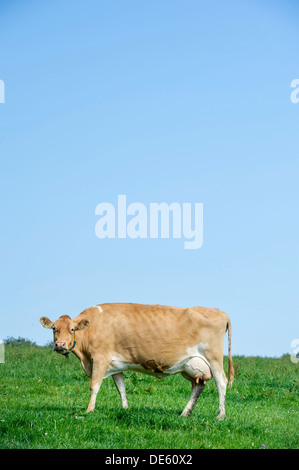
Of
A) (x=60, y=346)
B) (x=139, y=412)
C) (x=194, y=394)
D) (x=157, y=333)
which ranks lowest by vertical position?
(x=139, y=412)

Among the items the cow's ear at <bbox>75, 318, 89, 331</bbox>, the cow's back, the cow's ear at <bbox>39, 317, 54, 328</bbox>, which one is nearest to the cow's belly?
the cow's back

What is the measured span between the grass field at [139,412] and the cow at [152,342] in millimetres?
803

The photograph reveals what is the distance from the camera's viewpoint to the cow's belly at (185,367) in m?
11.8

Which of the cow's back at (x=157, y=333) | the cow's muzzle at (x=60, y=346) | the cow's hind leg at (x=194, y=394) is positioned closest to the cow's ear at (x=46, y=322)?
the cow's muzzle at (x=60, y=346)

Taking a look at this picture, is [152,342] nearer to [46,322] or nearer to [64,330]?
[64,330]

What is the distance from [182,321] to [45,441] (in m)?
3.91

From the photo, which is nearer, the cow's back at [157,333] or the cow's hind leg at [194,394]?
the cow's hind leg at [194,394]

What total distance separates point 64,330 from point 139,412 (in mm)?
2213

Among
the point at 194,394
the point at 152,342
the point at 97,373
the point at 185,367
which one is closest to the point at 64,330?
the point at 97,373

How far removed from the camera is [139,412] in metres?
11.1

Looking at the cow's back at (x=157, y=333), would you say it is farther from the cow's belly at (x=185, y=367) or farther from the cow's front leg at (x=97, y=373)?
the cow's front leg at (x=97, y=373)

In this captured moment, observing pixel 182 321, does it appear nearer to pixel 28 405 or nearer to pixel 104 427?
pixel 104 427
